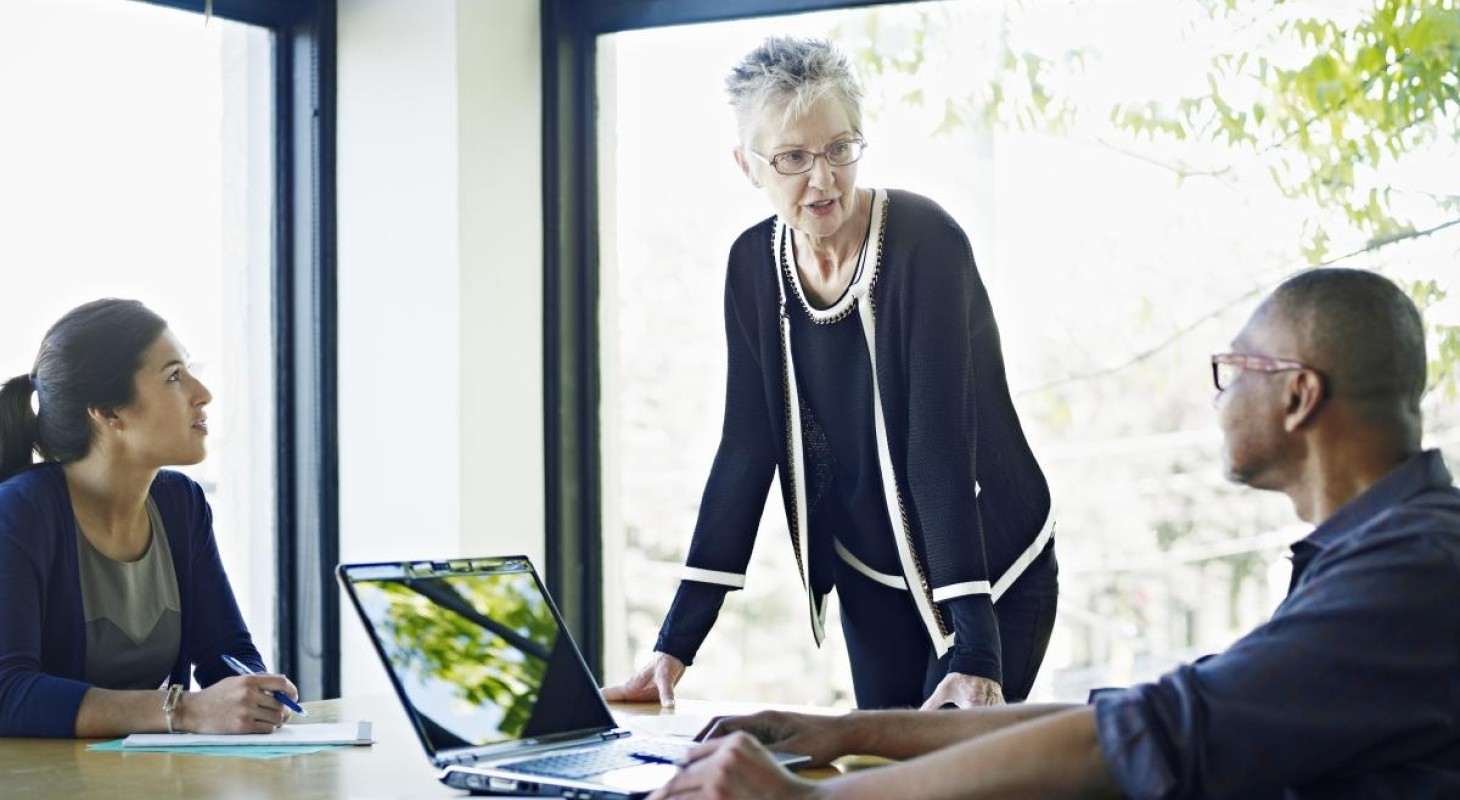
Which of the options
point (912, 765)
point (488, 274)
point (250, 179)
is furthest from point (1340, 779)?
point (250, 179)

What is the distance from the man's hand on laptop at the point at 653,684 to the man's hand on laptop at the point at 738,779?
81 cm

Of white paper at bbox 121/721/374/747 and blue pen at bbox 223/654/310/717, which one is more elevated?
blue pen at bbox 223/654/310/717

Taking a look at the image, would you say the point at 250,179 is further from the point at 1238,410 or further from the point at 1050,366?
the point at 1238,410

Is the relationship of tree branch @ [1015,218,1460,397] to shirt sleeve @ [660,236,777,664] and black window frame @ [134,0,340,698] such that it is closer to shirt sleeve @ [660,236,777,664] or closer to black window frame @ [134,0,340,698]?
shirt sleeve @ [660,236,777,664]

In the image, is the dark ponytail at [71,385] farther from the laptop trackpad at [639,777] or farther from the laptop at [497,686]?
the laptop trackpad at [639,777]

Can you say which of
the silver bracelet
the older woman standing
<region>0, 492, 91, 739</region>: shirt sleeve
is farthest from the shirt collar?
<region>0, 492, 91, 739</region>: shirt sleeve

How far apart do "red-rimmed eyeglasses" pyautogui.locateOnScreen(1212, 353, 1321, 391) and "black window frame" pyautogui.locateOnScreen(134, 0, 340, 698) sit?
251 centimetres

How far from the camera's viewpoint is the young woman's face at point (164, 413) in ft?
8.72

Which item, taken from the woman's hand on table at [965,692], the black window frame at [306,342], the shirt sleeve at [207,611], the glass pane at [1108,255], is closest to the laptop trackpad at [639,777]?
the woman's hand on table at [965,692]

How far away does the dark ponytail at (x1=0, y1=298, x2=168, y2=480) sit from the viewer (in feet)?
8.64

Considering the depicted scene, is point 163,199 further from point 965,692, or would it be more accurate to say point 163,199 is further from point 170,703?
point 965,692

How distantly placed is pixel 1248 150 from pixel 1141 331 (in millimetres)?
414

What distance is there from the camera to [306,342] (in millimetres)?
3818

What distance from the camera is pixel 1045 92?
11.6ft
